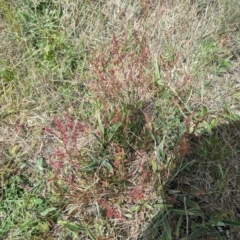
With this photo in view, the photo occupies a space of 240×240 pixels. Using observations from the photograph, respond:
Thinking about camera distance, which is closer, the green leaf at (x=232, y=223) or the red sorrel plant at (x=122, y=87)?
the green leaf at (x=232, y=223)

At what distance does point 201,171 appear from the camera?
1.96 metres

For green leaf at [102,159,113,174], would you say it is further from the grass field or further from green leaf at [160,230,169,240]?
green leaf at [160,230,169,240]

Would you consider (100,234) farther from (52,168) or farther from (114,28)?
(114,28)

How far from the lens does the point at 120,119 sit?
1.95 metres

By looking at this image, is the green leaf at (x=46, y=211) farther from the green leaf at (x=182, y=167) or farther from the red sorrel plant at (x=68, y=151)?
the green leaf at (x=182, y=167)

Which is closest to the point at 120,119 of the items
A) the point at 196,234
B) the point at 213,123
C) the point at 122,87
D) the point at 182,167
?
the point at 122,87

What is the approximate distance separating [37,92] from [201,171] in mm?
1029

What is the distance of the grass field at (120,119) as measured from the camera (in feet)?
6.10

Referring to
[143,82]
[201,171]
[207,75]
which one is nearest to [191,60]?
[207,75]

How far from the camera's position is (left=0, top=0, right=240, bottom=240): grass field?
1858 millimetres

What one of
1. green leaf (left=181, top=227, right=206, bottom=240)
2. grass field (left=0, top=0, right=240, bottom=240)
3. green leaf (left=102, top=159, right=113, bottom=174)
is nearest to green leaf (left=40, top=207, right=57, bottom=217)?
grass field (left=0, top=0, right=240, bottom=240)

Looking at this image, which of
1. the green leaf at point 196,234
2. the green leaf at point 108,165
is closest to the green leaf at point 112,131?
the green leaf at point 108,165

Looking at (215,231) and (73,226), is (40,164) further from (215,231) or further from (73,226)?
(215,231)

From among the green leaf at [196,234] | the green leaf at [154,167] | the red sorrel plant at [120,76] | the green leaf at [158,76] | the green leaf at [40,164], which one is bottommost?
the green leaf at [40,164]
